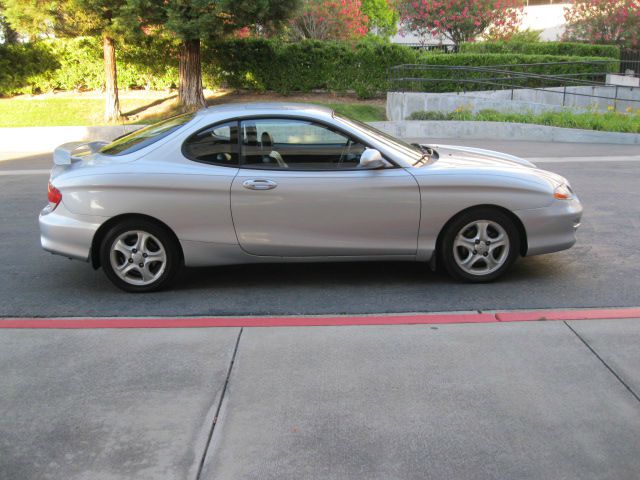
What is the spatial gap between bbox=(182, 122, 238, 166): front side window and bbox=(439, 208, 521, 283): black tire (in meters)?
1.85

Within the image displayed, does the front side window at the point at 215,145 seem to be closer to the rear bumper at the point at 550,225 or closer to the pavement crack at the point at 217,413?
the pavement crack at the point at 217,413

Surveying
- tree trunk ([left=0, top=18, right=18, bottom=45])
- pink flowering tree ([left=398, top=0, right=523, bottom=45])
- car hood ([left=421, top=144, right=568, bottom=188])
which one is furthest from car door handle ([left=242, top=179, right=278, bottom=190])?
pink flowering tree ([left=398, top=0, right=523, bottom=45])

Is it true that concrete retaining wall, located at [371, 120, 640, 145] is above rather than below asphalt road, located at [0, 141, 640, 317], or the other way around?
above

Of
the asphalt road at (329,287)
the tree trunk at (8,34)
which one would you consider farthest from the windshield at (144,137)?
the tree trunk at (8,34)

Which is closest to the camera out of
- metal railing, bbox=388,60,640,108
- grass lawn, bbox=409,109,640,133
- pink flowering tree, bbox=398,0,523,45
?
grass lawn, bbox=409,109,640,133

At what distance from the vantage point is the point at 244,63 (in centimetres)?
2178

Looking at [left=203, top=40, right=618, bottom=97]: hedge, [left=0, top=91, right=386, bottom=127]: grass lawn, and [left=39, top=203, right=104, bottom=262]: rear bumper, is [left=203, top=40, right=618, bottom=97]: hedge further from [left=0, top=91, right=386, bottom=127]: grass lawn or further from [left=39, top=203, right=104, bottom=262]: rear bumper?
[left=39, top=203, right=104, bottom=262]: rear bumper

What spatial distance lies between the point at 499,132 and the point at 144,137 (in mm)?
12019

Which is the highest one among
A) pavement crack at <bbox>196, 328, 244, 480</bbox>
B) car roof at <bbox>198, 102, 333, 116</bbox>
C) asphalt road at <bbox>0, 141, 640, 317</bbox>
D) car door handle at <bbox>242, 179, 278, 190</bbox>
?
car roof at <bbox>198, 102, 333, 116</bbox>

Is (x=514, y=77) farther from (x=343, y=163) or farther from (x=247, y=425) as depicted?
(x=247, y=425)

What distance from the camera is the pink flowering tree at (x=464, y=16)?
1083 inches

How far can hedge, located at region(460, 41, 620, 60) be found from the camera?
24.1 metres

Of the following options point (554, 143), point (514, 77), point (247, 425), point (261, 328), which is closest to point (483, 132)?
point (554, 143)

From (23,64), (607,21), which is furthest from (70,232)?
(607,21)
